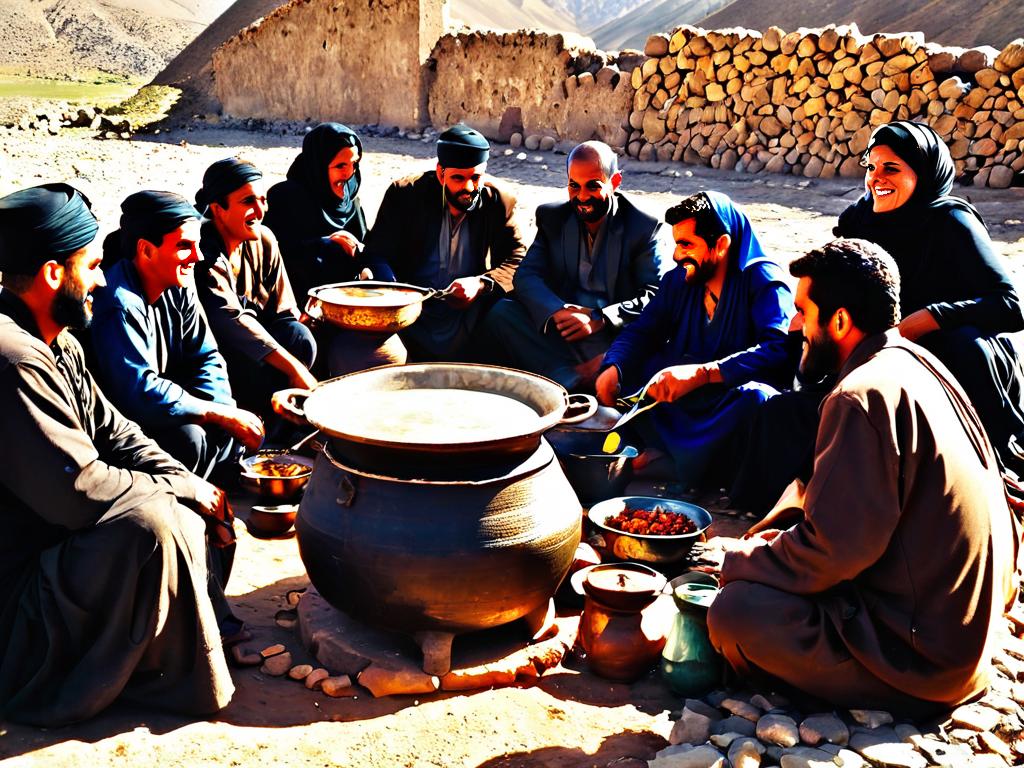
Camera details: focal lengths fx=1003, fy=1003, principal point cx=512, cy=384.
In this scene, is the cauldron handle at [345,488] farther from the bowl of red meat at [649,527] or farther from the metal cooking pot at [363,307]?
the metal cooking pot at [363,307]

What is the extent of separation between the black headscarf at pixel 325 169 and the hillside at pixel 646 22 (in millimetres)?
52878

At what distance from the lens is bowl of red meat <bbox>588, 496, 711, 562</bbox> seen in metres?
4.01

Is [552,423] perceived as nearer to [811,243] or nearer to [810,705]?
[810,705]

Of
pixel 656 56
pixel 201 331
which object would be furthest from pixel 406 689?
pixel 656 56

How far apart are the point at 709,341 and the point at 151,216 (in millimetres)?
2775

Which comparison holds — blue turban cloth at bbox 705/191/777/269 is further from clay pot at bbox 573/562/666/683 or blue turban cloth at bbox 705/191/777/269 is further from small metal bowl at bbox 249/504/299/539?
small metal bowl at bbox 249/504/299/539

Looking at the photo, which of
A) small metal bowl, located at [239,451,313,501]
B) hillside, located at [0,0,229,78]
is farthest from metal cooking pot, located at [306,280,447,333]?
hillside, located at [0,0,229,78]

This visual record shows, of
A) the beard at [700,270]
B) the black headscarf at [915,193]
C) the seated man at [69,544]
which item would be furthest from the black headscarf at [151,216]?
the black headscarf at [915,193]

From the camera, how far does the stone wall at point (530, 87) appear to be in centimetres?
1491

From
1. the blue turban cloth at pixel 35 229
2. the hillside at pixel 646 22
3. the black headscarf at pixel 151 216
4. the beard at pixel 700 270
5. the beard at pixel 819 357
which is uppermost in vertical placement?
the hillside at pixel 646 22

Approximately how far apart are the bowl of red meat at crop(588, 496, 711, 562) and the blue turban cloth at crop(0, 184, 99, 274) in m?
2.24

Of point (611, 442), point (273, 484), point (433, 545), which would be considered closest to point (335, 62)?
point (273, 484)

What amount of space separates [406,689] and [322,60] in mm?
18606

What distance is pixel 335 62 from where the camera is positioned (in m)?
19.6
